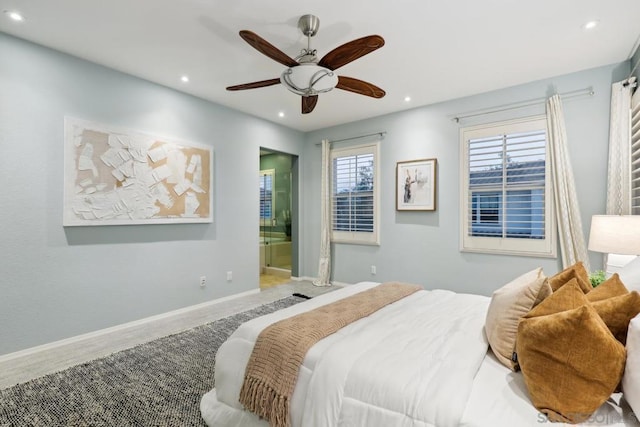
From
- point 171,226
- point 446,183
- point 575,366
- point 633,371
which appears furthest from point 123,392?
point 446,183

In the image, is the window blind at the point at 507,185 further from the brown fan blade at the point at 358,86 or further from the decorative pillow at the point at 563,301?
the decorative pillow at the point at 563,301

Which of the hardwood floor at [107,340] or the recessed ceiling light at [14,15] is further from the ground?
the recessed ceiling light at [14,15]

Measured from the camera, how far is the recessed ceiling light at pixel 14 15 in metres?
2.31

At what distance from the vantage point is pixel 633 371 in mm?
972

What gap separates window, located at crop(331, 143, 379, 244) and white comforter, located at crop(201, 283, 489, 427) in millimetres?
2925

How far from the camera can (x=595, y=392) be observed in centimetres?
101

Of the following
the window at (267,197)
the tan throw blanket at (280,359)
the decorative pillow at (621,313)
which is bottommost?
the tan throw blanket at (280,359)

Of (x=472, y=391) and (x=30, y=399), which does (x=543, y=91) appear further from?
(x=30, y=399)

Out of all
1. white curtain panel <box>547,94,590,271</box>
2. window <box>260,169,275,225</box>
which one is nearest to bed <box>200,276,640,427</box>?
white curtain panel <box>547,94,590,271</box>

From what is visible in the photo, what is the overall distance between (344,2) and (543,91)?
2667mm

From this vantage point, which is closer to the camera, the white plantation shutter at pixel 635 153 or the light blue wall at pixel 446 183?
the white plantation shutter at pixel 635 153

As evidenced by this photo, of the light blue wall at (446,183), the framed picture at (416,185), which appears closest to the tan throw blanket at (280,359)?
the light blue wall at (446,183)

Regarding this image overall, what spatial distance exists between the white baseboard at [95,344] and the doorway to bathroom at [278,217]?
2.09 metres

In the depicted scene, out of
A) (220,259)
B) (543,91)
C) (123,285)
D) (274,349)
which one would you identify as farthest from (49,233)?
(543,91)
